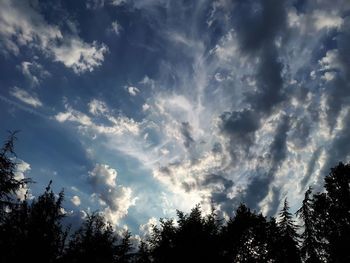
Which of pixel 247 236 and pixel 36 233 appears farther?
pixel 247 236

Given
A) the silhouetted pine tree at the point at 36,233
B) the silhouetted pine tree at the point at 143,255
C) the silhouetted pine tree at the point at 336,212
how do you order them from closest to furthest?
the silhouetted pine tree at the point at 36,233 → the silhouetted pine tree at the point at 336,212 → the silhouetted pine tree at the point at 143,255

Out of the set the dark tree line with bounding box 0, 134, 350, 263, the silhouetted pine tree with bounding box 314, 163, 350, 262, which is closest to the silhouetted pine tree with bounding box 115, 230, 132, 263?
the dark tree line with bounding box 0, 134, 350, 263

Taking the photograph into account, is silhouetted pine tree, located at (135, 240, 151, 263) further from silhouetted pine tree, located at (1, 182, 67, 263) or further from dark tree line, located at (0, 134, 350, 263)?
silhouetted pine tree, located at (1, 182, 67, 263)

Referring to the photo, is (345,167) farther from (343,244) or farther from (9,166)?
(9,166)

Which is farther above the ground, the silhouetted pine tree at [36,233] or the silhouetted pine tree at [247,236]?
the silhouetted pine tree at [247,236]

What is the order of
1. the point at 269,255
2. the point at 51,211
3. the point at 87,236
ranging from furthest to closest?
the point at 269,255 < the point at 87,236 < the point at 51,211

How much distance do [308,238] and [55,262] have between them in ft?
86.3

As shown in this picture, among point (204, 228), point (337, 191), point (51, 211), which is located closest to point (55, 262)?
point (51, 211)

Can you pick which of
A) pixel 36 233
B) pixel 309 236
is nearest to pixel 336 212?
pixel 309 236

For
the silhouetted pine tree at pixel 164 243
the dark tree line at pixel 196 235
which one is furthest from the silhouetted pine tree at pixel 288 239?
the silhouetted pine tree at pixel 164 243

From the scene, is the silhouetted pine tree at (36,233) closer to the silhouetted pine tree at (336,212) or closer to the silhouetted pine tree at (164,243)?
the silhouetted pine tree at (164,243)

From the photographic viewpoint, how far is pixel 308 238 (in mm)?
33938

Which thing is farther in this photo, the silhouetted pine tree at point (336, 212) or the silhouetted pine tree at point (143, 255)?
the silhouetted pine tree at point (143, 255)

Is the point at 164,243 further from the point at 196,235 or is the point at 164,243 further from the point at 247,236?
the point at 247,236
